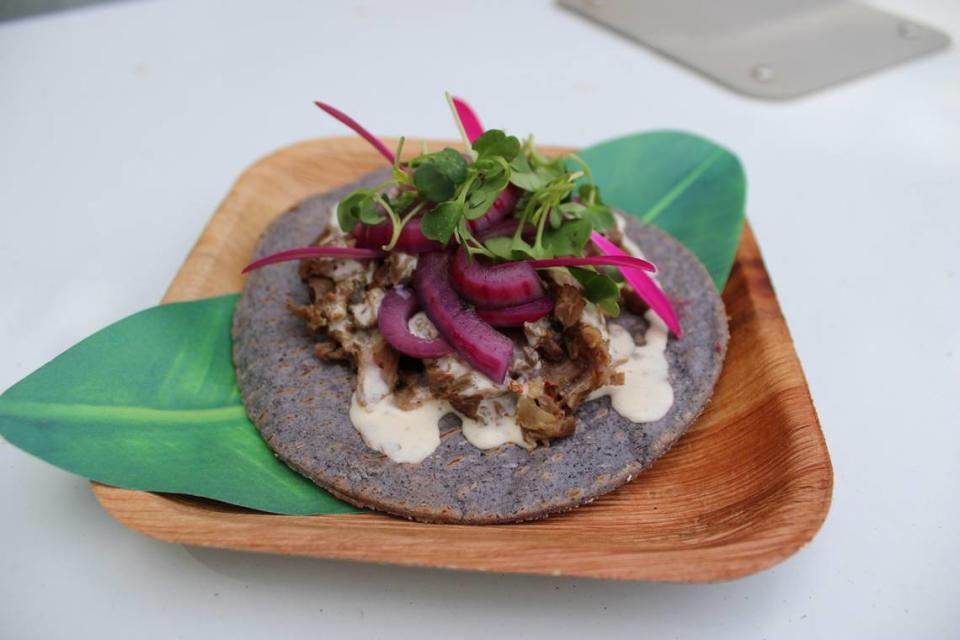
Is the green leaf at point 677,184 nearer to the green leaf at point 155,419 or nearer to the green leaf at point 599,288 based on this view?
the green leaf at point 599,288

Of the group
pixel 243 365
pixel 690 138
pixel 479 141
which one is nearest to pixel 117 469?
pixel 243 365

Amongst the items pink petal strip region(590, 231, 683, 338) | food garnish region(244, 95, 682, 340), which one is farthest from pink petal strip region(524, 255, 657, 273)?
pink petal strip region(590, 231, 683, 338)

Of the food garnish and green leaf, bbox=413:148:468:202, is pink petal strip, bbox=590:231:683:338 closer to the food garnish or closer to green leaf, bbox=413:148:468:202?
the food garnish

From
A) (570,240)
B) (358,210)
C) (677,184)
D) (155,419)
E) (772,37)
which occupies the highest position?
(358,210)

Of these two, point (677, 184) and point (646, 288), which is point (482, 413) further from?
point (677, 184)

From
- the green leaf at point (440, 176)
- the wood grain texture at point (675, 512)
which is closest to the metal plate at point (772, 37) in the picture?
the wood grain texture at point (675, 512)

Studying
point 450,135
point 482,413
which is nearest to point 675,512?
point 482,413
